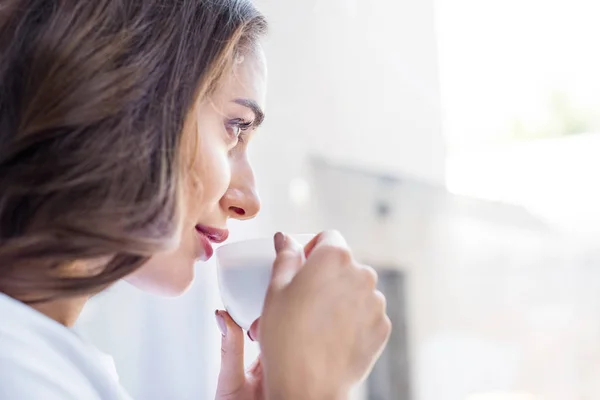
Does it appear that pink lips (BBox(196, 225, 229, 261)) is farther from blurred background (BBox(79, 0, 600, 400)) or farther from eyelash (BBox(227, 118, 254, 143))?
blurred background (BBox(79, 0, 600, 400))

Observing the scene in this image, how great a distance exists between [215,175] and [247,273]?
0.09 metres

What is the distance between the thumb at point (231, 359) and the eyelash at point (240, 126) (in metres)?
0.17

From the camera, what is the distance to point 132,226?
612 mm

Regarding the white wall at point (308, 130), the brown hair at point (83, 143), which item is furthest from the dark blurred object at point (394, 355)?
the brown hair at point (83, 143)

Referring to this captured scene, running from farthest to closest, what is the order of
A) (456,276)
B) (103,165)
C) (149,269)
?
(456,276), (149,269), (103,165)

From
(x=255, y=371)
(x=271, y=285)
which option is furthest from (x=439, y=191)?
(x=271, y=285)

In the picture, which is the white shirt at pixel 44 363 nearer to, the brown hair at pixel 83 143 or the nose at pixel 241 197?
the brown hair at pixel 83 143

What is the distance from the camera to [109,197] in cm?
61

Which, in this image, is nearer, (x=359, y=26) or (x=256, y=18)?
(x=256, y=18)

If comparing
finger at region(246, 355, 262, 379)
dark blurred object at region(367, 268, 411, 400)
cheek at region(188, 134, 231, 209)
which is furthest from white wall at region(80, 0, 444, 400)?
cheek at region(188, 134, 231, 209)

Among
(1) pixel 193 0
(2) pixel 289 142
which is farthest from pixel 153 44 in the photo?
(2) pixel 289 142

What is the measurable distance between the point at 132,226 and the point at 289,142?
1.92 feet

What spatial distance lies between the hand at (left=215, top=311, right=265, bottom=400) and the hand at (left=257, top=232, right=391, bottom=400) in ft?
0.52

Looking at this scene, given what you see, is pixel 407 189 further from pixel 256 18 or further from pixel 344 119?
pixel 256 18
